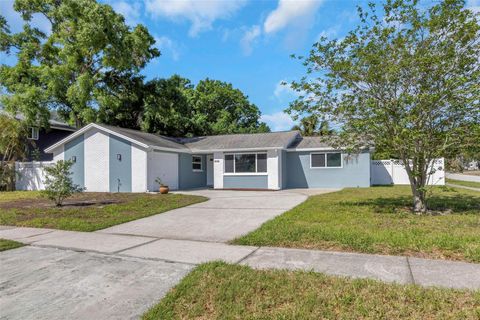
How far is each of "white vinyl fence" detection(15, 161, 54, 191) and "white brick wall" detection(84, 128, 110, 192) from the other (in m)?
4.06

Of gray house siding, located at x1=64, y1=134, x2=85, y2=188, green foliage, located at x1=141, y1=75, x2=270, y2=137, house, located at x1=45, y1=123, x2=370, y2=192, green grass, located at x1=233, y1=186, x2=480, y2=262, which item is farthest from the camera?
green foliage, located at x1=141, y1=75, x2=270, y2=137

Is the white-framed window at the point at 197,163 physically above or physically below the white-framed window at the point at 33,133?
below

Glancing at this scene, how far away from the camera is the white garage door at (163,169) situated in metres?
17.3

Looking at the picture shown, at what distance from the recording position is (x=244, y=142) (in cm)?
2042

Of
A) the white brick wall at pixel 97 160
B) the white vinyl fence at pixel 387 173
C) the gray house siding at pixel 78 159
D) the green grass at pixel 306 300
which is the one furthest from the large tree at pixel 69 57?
the green grass at pixel 306 300

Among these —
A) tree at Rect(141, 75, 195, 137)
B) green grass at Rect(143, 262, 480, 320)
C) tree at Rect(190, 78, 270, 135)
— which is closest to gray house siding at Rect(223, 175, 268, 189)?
tree at Rect(141, 75, 195, 137)

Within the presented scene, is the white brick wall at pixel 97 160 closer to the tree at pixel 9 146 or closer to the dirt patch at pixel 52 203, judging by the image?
the dirt patch at pixel 52 203

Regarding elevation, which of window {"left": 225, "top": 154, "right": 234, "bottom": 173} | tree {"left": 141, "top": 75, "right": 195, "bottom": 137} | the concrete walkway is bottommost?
the concrete walkway

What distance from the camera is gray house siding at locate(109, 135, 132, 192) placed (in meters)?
17.4

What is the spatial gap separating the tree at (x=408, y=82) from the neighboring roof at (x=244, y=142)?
365 inches

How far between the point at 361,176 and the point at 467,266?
15023 millimetres

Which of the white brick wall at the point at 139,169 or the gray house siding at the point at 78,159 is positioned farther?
the gray house siding at the point at 78,159

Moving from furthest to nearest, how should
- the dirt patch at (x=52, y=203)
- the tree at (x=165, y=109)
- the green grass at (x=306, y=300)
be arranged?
1. the tree at (x=165, y=109)
2. the dirt patch at (x=52, y=203)
3. the green grass at (x=306, y=300)

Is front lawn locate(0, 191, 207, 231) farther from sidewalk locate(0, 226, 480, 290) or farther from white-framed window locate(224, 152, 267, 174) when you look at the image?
white-framed window locate(224, 152, 267, 174)
